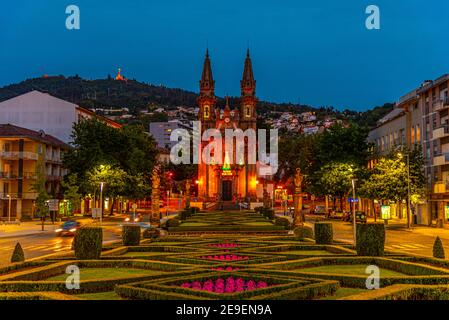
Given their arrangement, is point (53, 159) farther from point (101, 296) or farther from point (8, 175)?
point (101, 296)

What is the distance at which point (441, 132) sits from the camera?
6166cm

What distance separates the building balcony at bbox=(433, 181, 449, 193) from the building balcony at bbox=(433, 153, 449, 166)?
210cm

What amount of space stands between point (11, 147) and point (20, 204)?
311 inches

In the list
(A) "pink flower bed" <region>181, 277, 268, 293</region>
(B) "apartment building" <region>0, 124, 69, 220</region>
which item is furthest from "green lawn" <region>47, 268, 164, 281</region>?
(B) "apartment building" <region>0, 124, 69, 220</region>

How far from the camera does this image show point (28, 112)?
90.9 metres

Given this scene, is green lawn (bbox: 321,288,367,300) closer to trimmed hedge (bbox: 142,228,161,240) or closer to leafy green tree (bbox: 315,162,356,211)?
trimmed hedge (bbox: 142,228,161,240)

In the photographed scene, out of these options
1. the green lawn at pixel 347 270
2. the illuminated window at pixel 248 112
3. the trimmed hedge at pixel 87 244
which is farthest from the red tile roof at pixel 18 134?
the green lawn at pixel 347 270

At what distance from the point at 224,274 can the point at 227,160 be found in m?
90.3

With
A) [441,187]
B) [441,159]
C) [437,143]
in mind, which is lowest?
[441,187]

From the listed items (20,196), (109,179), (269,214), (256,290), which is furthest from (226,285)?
(20,196)

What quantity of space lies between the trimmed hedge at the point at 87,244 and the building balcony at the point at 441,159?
45851 millimetres

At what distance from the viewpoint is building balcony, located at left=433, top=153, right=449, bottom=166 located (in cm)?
6034

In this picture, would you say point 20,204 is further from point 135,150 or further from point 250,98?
point 250,98
